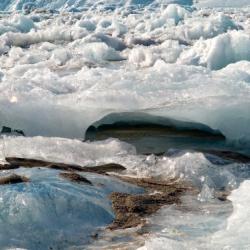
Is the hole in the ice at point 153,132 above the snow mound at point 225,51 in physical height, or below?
below

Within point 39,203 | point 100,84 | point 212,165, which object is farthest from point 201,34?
point 39,203

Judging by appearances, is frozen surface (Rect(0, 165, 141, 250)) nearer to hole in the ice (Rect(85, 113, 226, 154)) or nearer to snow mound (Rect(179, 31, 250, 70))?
hole in the ice (Rect(85, 113, 226, 154))

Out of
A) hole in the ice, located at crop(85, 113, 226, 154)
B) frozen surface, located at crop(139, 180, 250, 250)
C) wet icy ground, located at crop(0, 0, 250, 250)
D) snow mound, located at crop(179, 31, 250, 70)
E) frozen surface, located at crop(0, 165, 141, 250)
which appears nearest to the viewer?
frozen surface, located at crop(139, 180, 250, 250)

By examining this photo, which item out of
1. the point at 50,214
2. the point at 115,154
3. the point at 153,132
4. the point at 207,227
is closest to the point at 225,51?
the point at 153,132

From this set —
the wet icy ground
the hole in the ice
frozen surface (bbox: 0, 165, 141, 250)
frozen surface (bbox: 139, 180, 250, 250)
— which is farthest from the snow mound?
frozen surface (bbox: 0, 165, 141, 250)

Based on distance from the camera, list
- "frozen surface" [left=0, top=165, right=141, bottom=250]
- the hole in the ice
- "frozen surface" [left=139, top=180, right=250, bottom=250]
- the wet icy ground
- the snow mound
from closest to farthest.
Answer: "frozen surface" [left=139, top=180, right=250, bottom=250], "frozen surface" [left=0, top=165, right=141, bottom=250], the wet icy ground, the hole in the ice, the snow mound

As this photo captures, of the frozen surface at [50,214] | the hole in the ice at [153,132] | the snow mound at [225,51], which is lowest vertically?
the frozen surface at [50,214]

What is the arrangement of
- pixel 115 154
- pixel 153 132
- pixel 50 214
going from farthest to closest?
1. pixel 153 132
2. pixel 115 154
3. pixel 50 214

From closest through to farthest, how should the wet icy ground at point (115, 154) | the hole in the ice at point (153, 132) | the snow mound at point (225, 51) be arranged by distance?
the wet icy ground at point (115, 154) < the hole in the ice at point (153, 132) < the snow mound at point (225, 51)

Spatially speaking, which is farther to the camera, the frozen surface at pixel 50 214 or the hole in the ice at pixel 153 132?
the hole in the ice at pixel 153 132

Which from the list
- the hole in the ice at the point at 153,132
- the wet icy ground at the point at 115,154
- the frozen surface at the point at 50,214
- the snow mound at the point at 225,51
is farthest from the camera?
the snow mound at the point at 225,51

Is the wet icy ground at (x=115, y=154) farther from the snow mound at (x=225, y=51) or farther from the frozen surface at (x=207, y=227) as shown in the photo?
the snow mound at (x=225, y=51)

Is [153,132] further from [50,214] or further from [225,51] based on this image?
[225,51]

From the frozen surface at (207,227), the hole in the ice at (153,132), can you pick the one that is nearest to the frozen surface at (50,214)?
the frozen surface at (207,227)
